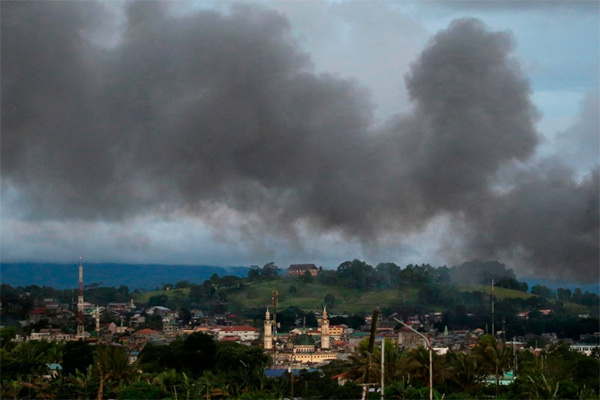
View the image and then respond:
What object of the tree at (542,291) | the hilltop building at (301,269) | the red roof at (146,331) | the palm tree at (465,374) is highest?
the hilltop building at (301,269)

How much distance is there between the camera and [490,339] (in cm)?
5928

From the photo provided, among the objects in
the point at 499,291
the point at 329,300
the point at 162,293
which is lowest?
the point at 329,300

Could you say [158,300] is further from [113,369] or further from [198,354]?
[113,369]

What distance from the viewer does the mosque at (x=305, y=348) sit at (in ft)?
388

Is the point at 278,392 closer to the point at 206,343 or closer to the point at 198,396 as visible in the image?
the point at 198,396

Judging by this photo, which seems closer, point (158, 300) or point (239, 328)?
point (239, 328)


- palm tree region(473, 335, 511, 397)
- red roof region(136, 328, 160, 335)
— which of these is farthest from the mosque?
palm tree region(473, 335, 511, 397)

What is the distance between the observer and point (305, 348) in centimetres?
12344

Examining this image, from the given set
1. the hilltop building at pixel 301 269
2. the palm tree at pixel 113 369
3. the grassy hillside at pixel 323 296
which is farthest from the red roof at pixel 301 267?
the palm tree at pixel 113 369

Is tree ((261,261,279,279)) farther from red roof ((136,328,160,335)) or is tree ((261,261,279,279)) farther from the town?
red roof ((136,328,160,335))

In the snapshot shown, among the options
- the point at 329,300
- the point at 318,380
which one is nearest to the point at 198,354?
the point at 318,380

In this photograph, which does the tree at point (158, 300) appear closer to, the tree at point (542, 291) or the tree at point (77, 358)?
the tree at point (542, 291)

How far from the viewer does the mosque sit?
118m

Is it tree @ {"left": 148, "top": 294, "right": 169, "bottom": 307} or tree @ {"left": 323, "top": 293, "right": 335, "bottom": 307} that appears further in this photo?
tree @ {"left": 148, "top": 294, "right": 169, "bottom": 307}
